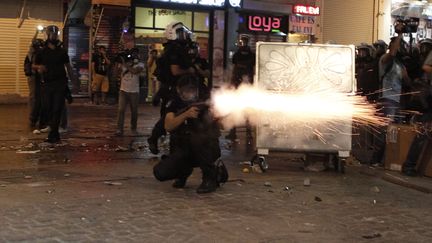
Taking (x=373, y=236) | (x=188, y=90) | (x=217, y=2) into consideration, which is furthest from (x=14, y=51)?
(x=373, y=236)

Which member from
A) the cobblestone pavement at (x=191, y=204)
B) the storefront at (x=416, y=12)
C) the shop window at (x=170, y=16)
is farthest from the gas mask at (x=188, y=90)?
the storefront at (x=416, y=12)

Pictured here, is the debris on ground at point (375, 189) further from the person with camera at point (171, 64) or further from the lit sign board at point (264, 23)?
the lit sign board at point (264, 23)

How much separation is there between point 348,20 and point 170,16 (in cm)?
571

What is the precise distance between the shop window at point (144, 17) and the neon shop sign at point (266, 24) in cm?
366

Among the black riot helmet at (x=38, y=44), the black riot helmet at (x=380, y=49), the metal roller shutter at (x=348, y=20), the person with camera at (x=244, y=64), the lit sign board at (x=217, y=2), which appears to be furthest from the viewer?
the lit sign board at (x=217, y=2)

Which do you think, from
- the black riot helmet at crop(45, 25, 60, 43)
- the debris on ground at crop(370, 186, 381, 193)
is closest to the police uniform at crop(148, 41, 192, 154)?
the black riot helmet at crop(45, 25, 60, 43)

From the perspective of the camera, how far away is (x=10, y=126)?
13.5 meters

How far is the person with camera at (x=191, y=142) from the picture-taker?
7.19 meters

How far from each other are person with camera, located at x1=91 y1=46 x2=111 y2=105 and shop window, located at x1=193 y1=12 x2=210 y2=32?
139 inches

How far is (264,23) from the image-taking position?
23.0 meters

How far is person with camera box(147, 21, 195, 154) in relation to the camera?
9.21 m

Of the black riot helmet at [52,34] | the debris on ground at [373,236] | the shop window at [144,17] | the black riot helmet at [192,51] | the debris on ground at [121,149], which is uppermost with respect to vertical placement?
the shop window at [144,17]

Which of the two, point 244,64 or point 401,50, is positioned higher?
point 401,50

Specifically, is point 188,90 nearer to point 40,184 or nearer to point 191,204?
point 191,204
